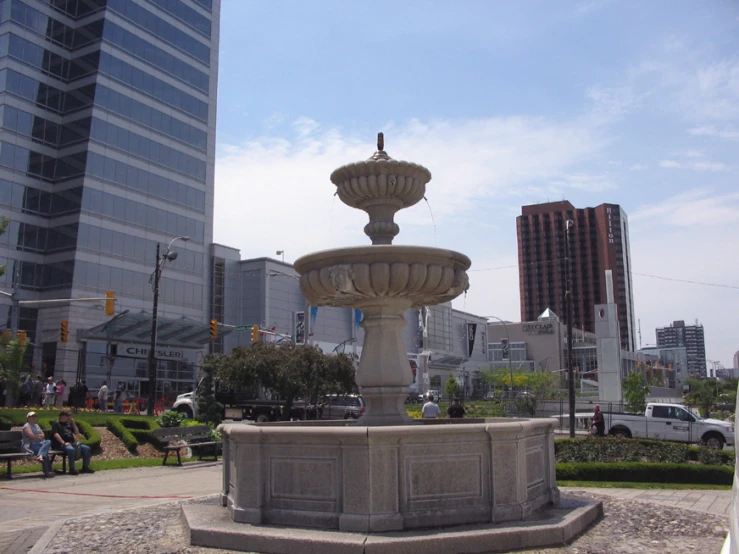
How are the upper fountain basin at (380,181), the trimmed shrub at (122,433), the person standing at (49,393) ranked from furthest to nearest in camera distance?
the person standing at (49,393), the trimmed shrub at (122,433), the upper fountain basin at (380,181)

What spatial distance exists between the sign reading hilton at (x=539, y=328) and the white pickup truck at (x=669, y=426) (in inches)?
3155

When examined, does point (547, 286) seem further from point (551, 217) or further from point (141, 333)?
point (141, 333)

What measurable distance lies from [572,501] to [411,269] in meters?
3.29

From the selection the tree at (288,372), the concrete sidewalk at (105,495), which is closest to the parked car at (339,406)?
the tree at (288,372)

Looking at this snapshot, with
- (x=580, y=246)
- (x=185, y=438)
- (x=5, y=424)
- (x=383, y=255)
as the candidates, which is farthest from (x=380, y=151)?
(x=580, y=246)

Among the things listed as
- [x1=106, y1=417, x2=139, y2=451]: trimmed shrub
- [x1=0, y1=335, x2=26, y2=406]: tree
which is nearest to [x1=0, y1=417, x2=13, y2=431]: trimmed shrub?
[x1=106, y1=417, x2=139, y2=451]: trimmed shrub

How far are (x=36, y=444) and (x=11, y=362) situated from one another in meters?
13.7

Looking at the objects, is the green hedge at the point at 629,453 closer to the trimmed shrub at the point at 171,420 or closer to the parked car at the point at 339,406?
the trimmed shrub at the point at 171,420

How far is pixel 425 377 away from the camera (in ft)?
229

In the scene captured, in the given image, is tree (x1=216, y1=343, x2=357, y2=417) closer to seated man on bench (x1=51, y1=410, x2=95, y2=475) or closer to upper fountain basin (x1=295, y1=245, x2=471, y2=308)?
seated man on bench (x1=51, y1=410, x2=95, y2=475)

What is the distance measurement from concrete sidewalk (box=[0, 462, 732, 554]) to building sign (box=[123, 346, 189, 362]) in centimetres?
3388

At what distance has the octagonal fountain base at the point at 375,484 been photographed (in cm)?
630

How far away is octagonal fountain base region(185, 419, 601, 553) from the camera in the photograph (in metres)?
6.30

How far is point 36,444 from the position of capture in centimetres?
Answer: 1438
